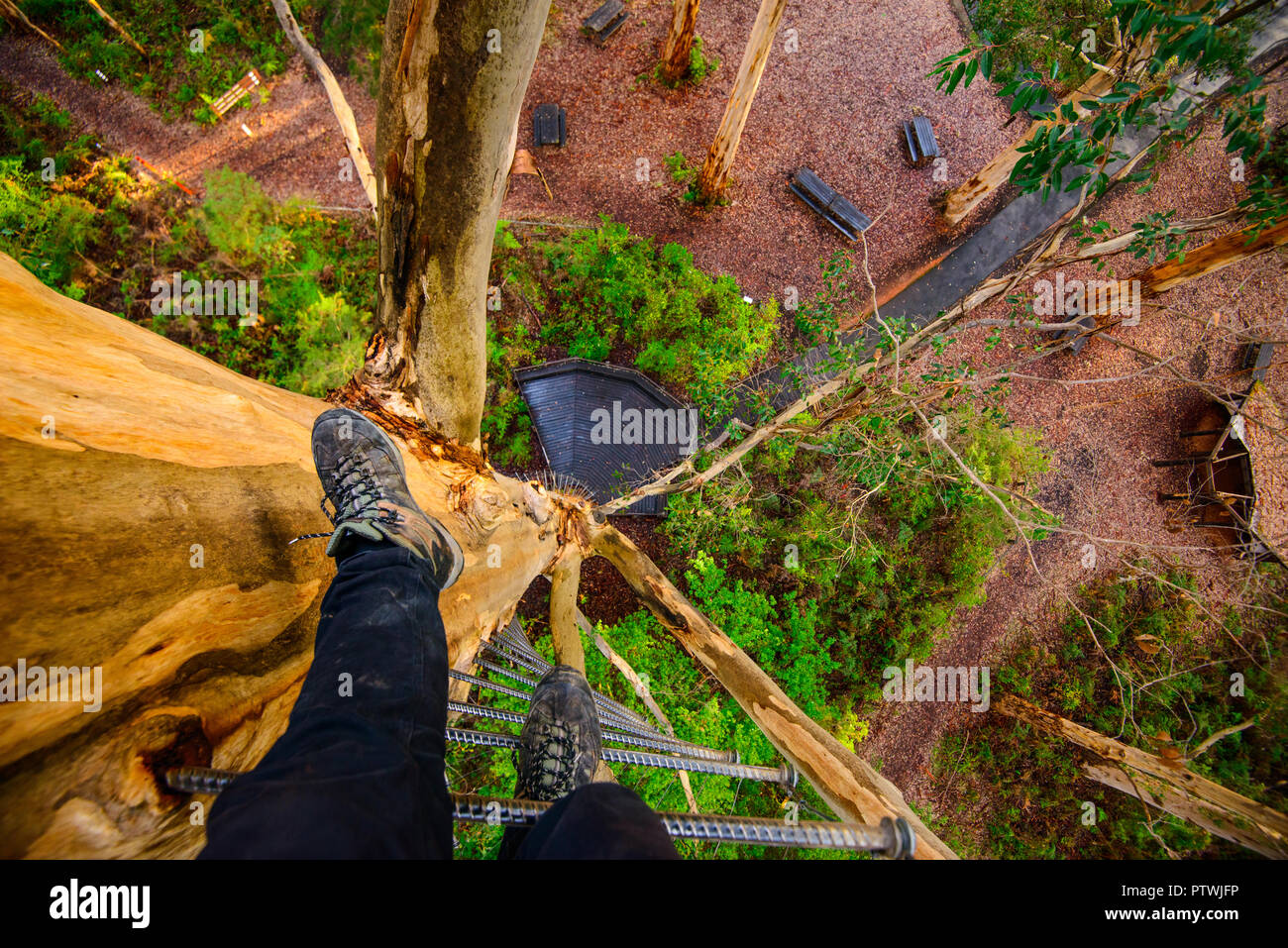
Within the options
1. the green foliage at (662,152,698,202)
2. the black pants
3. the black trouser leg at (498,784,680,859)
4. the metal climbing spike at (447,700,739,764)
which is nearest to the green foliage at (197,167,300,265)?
the green foliage at (662,152,698,202)

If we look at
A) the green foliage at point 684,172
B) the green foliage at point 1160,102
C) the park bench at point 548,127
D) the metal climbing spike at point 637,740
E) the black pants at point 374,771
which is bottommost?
the metal climbing spike at point 637,740

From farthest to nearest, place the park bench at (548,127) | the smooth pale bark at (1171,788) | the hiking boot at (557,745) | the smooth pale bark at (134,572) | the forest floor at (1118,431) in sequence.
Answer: the park bench at (548,127) < the forest floor at (1118,431) < the smooth pale bark at (1171,788) < the hiking boot at (557,745) < the smooth pale bark at (134,572)

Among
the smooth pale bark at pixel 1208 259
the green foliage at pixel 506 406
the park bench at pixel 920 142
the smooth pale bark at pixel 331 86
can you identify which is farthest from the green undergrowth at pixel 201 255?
the smooth pale bark at pixel 1208 259

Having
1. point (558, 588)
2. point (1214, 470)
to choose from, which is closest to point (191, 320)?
point (558, 588)

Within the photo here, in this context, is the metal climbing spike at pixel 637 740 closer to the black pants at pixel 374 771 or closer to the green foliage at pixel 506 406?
the black pants at pixel 374 771

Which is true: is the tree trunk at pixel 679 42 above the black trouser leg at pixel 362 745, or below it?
above

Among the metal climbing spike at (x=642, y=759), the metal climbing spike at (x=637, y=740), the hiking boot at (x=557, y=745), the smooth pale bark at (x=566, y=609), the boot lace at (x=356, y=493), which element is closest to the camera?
the boot lace at (x=356, y=493)
